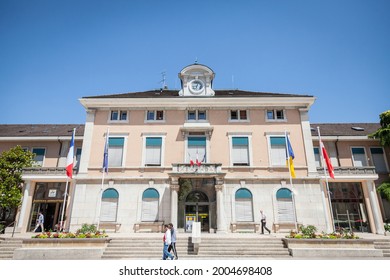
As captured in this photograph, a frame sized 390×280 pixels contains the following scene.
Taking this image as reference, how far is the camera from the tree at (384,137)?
72.5 ft

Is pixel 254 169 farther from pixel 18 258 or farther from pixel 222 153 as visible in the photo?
pixel 18 258

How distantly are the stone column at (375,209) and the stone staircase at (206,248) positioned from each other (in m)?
11.8

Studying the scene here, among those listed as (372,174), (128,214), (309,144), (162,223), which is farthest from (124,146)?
(372,174)

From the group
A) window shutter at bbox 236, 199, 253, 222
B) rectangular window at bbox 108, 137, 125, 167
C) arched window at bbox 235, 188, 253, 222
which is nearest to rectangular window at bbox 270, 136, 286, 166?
arched window at bbox 235, 188, 253, 222

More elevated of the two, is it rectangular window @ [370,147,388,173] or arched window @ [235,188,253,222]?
rectangular window @ [370,147,388,173]

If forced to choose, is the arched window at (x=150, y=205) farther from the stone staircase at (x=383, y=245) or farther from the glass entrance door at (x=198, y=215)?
the stone staircase at (x=383, y=245)

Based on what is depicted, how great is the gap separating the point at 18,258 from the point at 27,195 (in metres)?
10.4

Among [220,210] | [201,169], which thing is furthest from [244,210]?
[201,169]

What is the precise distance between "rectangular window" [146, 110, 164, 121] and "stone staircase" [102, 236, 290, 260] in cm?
1116

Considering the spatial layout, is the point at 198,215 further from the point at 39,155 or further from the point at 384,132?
the point at 384,132

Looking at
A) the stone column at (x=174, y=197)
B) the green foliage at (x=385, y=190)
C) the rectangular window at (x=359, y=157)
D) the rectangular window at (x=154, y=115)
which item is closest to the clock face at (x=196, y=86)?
the rectangular window at (x=154, y=115)

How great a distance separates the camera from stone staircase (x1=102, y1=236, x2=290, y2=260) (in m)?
13.5

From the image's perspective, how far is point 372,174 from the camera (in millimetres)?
21641

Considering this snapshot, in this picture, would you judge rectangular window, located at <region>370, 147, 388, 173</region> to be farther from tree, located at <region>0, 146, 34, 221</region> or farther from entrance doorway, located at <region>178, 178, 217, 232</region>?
tree, located at <region>0, 146, 34, 221</region>
